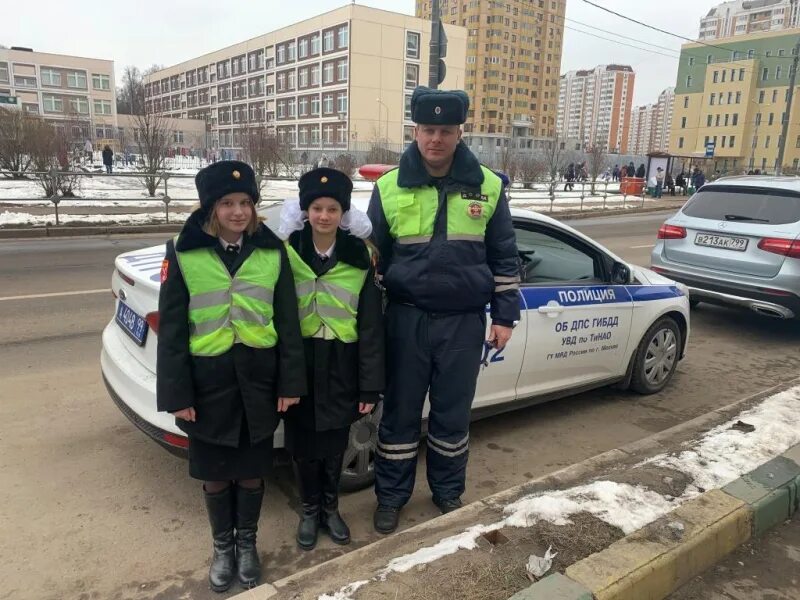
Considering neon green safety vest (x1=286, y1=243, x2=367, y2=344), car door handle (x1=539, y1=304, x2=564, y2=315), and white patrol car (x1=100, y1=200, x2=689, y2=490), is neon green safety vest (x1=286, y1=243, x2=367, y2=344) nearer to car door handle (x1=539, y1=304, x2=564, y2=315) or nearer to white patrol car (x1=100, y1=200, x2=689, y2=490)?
white patrol car (x1=100, y1=200, x2=689, y2=490)

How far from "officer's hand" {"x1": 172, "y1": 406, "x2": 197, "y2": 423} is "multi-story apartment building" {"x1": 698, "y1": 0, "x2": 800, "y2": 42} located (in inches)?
4032

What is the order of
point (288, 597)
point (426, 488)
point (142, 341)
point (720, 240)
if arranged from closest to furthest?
point (288, 597)
point (142, 341)
point (426, 488)
point (720, 240)

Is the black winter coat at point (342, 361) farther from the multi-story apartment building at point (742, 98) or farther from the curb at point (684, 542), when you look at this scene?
the multi-story apartment building at point (742, 98)

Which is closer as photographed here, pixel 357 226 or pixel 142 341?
pixel 357 226

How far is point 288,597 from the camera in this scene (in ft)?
7.38

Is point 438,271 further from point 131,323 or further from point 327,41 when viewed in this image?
point 327,41

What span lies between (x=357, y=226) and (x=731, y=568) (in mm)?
2239

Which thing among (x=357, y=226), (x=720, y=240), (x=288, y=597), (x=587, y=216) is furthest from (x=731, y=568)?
(x=587, y=216)

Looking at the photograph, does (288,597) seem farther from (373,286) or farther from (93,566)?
(373,286)

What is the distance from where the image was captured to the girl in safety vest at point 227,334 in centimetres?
236

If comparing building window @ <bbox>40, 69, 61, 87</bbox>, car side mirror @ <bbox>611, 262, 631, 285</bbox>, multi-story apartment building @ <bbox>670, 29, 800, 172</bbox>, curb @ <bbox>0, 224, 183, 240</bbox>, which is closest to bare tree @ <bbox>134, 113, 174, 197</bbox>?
curb @ <bbox>0, 224, 183, 240</bbox>

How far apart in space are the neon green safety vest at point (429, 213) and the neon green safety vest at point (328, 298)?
13.5 inches

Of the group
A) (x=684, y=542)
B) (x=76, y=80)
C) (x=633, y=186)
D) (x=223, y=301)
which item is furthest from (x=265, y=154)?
(x=76, y=80)

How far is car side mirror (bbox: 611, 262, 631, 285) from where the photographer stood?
454 centimetres
